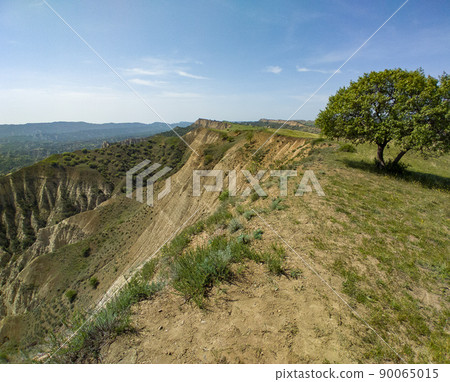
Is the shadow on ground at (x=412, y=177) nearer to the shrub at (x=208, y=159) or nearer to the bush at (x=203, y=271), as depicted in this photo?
the bush at (x=203, y=271)

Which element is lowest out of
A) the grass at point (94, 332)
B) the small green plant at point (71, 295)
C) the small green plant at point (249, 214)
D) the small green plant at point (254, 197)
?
the small green plant at point (71, 295)

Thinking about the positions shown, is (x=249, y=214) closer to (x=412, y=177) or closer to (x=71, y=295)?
(x=412, y=177)

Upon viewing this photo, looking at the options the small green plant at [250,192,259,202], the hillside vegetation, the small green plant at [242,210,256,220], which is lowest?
the hillside vegetation

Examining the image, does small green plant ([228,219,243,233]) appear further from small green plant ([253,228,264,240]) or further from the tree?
the tree

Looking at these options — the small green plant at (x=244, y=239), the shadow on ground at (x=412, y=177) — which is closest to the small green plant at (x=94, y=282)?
the small green plant at (x=244, y=239)

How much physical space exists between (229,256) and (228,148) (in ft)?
109

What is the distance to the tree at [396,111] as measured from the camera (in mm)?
10836

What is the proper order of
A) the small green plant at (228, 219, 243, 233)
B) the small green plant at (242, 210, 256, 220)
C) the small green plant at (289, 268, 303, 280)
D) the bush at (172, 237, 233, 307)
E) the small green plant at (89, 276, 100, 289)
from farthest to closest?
the small green plant at (89, 276, 100, 289)
the small green plant at (242, 210, 256, 220)
the small green plant at (228, 219, 243, 233)
the small green plant at (289, 268, 303, 280)
the bush at (172, 237, 233, 307)

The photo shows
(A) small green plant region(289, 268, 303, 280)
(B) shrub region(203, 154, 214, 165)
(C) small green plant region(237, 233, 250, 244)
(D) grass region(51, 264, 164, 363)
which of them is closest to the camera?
(D) grass region(51, 264, 164, 363)

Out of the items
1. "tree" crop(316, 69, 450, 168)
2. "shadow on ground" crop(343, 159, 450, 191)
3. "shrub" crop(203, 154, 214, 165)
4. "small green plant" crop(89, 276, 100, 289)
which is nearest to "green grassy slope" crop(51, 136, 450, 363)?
"shadow on ground" crop(343, 159, 450, 191)

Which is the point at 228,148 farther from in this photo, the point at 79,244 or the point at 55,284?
the point at 55,284

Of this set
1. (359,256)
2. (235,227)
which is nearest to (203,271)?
(235,227)

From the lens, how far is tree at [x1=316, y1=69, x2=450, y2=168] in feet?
35.6
